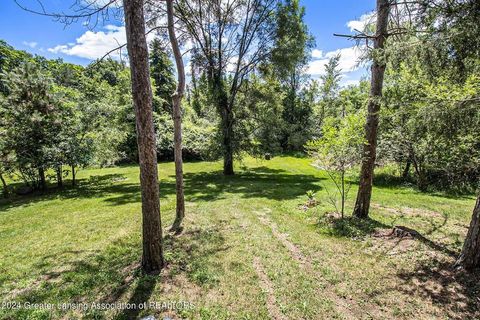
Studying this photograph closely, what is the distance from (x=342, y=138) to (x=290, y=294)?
401 centimetres

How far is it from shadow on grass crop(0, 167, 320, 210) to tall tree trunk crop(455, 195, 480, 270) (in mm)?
6265

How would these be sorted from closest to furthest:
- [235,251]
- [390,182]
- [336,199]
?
[235,251]
[336,199]
[390,182]

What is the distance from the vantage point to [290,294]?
3.86m

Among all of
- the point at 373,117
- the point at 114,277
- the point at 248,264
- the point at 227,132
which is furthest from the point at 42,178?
the point at 373,117

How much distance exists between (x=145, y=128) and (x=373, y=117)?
5.42 m

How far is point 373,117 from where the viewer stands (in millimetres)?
6312

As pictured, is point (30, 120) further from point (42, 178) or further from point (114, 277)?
point (114, 277)

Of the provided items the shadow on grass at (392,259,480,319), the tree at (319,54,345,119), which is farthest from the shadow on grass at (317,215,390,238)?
the tree at (319,54,345,119)

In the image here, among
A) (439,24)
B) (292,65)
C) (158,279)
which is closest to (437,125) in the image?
(439,24)

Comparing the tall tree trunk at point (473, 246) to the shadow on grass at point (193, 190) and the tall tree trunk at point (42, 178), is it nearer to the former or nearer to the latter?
the shadow on grass at point (193, 190)

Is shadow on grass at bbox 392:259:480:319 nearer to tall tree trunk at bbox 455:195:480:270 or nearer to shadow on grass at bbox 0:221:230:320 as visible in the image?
tall tree trunk at bbox 455:195:480:270

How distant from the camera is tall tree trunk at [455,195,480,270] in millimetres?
3908

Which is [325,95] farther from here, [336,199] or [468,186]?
[336,199]

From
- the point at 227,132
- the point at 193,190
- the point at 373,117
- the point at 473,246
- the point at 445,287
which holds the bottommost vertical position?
the point at 445,287
